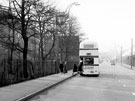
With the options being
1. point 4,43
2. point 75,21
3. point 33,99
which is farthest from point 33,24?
point 75,21

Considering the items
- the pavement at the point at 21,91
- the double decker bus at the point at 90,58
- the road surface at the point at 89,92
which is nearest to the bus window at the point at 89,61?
the double decker bus at the point at 90,58

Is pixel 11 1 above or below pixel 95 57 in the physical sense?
above

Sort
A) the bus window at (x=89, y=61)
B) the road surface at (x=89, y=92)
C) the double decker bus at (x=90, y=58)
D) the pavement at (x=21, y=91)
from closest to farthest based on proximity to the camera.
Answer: the pavement at (x=21, y=91), the road surface at (x=89, y=92), the double decker bus at (x=90, y=58), the bus window at (x=89, y=61)

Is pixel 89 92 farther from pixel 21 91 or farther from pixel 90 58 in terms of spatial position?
pixel 90 58

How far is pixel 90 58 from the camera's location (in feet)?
104

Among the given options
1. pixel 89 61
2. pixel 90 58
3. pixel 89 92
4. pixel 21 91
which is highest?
pixel 90 58

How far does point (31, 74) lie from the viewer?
26.4 metres

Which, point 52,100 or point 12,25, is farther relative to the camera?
point 12,25

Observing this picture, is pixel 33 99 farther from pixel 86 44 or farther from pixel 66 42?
pixel 66 42

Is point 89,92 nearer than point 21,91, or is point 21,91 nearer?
point 21,91

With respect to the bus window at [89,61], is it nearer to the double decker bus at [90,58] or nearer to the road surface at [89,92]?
the double decker bus at [90,58]

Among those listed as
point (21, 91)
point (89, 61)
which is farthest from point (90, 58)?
point (21, 91)

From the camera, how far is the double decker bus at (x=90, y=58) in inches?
1238

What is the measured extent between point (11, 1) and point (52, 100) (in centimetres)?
1440
